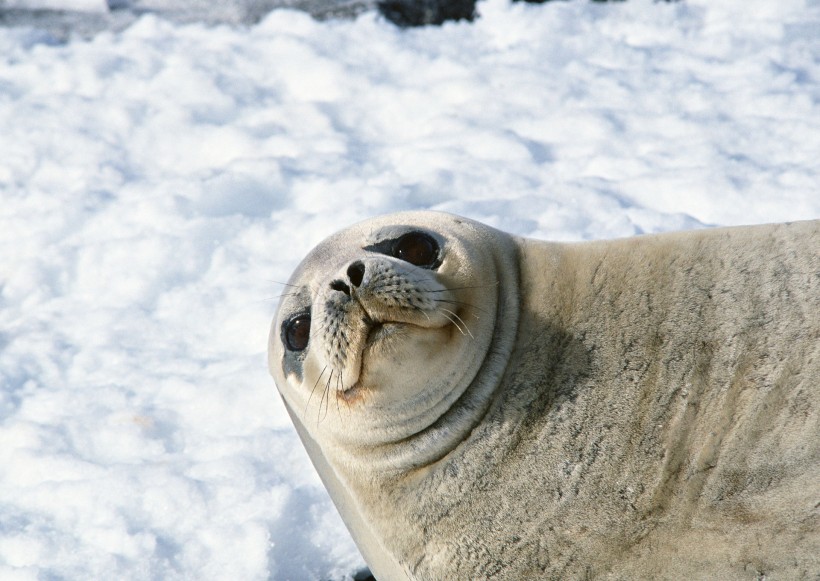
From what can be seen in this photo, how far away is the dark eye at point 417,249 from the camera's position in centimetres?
271

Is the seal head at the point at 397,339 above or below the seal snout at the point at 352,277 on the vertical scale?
below

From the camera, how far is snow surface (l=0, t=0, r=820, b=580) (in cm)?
336

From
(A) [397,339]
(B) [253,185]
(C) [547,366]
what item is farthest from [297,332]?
(B) [253,185]

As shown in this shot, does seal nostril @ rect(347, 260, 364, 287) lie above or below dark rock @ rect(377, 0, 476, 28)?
above

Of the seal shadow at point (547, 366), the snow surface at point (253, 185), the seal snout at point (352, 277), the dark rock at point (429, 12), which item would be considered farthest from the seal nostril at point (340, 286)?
the dark rock at point (429, 12)

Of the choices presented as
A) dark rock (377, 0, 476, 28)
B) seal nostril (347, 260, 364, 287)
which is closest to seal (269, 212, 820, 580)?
seal nostril (347, 260, 364, 287)

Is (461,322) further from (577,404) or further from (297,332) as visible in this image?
(297,332)

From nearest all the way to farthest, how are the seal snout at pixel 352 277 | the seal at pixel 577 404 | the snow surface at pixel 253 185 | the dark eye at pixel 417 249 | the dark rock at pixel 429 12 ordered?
the seal at pixel 577 404 → the seal snout at pixel 352 277 → the dark eye at pixel 417 249 → the snow surface at pixel 253 185 → the dark rock at pixel 429 12

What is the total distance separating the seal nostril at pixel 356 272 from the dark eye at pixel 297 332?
12.4 inches

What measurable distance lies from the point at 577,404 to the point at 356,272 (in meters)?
0.67

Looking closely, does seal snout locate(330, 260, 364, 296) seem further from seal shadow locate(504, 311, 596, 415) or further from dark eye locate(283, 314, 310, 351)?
seal shadow locate(504, 311, 596, 415)

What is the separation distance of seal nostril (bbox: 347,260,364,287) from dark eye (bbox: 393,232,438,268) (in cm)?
25

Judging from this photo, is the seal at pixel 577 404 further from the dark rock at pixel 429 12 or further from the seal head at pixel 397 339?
the dark rock at pixel 429 12

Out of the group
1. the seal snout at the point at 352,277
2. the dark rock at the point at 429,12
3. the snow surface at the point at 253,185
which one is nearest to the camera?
the seal snout at the point at 352,277
